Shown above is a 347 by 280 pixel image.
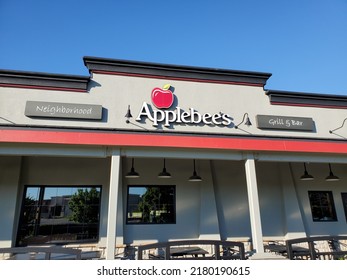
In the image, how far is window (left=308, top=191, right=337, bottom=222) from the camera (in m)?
8.95

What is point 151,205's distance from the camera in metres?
7.90

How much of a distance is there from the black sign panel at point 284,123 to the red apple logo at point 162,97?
9.32 feet

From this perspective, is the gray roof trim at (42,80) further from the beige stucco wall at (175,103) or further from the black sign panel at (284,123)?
the black sign panel at (284,123)

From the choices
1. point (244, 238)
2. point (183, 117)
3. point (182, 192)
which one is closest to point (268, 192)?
point (244, 238)

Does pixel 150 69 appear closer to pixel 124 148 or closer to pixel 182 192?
pixel 124 148

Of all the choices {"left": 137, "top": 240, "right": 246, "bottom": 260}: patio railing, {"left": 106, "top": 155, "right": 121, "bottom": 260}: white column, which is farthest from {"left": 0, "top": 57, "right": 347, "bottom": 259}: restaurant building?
{"left": 137, "top": 240, "right": 246, "bottom": 260}: patio railing

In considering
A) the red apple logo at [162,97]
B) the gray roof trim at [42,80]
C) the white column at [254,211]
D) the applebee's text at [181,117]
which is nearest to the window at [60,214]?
the applebee's text at [181,117]

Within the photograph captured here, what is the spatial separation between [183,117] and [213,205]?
325 centimetres

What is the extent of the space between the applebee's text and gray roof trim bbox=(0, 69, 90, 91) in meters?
1.85

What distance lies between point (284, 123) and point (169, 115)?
146 inches

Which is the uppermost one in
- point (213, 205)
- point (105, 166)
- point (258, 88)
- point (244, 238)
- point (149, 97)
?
point (258, 88)

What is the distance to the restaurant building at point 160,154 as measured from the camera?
615 cm

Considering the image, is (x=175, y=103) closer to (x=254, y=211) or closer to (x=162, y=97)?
(x=162, y=97)

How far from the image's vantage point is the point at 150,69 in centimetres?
732
